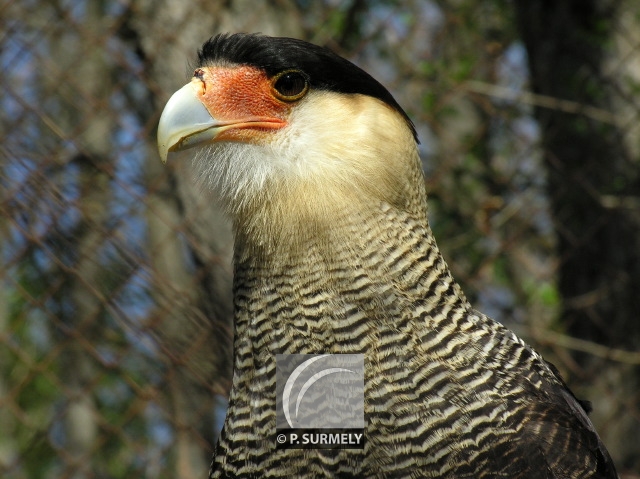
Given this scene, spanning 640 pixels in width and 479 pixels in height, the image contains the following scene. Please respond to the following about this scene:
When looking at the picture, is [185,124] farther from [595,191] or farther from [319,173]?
[595,191]

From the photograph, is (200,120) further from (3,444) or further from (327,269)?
(3,444)

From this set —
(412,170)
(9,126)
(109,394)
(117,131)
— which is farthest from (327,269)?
(109,394)

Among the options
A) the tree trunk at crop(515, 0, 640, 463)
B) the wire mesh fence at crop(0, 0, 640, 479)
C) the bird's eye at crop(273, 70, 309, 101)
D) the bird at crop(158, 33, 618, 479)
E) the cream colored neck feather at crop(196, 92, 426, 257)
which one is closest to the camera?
the bird at crop(158, 33, 618, 479)

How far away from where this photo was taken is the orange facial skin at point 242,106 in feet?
6.95

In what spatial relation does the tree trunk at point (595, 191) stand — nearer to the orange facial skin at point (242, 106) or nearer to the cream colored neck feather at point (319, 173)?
the cream colored neck feather at point (319, 173)

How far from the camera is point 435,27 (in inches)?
181

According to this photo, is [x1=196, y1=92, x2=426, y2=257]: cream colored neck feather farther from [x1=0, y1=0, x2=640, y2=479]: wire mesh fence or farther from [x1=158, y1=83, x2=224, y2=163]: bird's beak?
[x1=0, y1=0, x2=640, y2=479]: wire mesh fence

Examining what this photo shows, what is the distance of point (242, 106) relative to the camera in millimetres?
2133

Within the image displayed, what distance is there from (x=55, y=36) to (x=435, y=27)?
2164 mm

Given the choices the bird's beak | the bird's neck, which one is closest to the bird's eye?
the bird's beak

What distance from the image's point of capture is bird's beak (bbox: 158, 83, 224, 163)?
205 centimetres

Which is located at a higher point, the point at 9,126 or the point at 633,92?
the point at 633,92

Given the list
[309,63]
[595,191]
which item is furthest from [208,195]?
[595,191]

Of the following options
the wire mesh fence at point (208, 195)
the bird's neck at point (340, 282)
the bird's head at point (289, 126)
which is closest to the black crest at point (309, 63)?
the bird's head at point (289, 126)
